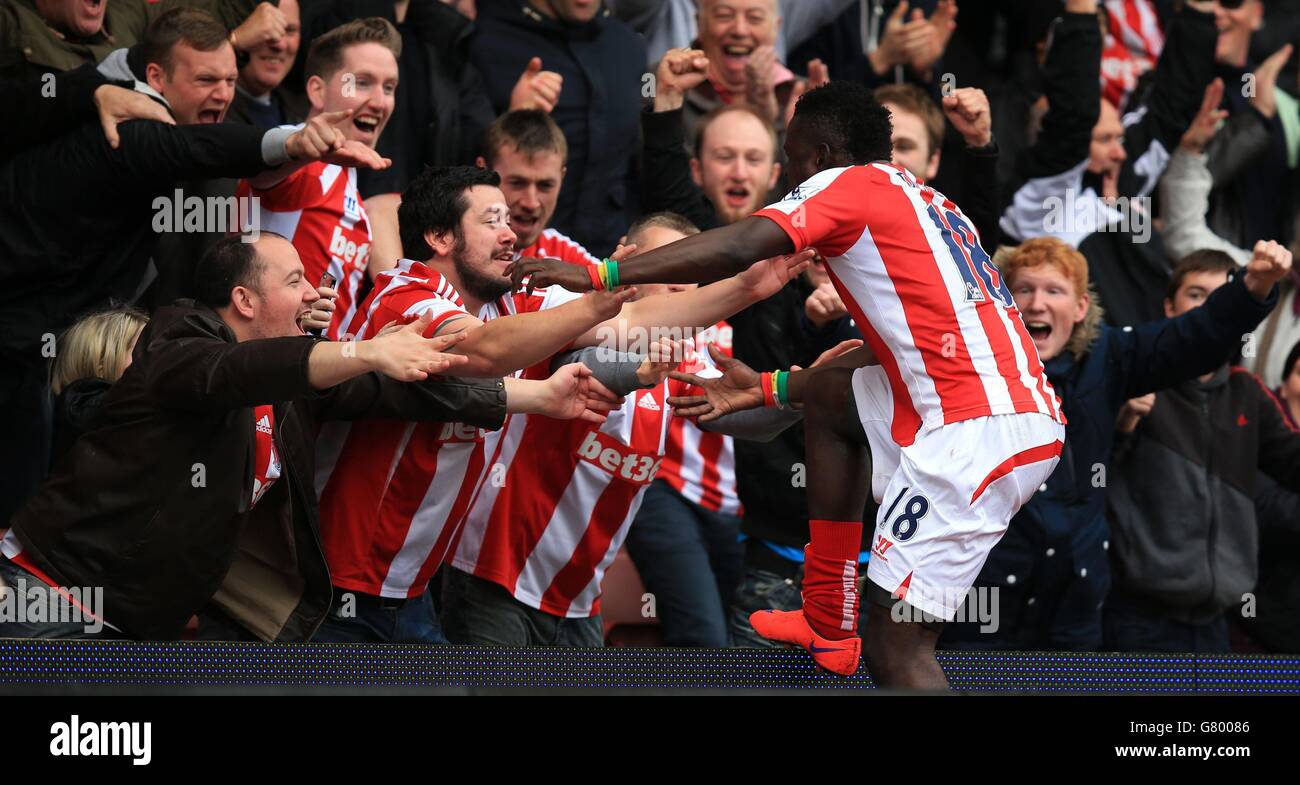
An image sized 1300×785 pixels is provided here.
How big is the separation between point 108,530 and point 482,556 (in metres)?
1.29

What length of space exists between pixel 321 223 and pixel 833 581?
232 cm

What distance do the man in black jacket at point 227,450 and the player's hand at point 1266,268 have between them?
2.46m

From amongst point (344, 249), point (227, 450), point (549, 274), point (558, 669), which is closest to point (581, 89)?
point (344, 249)

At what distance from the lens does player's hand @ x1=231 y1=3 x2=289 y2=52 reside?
606 cm

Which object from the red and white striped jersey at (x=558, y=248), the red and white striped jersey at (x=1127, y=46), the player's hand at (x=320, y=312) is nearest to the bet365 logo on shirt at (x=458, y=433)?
the player's hand at (x=320, y=312)

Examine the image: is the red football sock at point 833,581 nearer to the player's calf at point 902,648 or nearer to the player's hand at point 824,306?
the player's calf at point 902,648

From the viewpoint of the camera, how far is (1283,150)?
8688 mm

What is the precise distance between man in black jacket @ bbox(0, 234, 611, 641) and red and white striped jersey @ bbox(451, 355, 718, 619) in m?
0.45

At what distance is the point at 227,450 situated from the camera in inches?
176

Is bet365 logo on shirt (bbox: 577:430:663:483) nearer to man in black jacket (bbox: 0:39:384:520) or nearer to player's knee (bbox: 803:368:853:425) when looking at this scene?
player's knee (bbox: 803:368:853:425)

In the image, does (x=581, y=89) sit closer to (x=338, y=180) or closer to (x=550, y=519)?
(x=338, y=180)

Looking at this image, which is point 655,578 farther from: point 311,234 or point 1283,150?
point 1283,150

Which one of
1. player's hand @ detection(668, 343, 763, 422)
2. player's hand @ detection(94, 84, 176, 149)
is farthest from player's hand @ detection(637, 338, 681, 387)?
player's hand @ detection(94, 84, 176, 149)

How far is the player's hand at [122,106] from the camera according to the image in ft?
17.7
